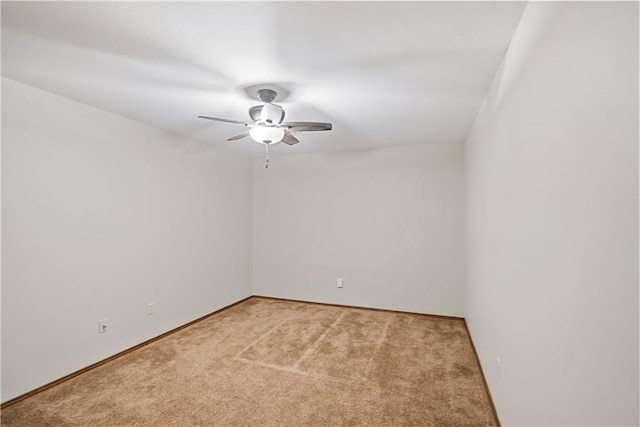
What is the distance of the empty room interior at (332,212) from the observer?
934mm

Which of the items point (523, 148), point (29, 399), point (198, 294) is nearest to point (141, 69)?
point (523, 148)

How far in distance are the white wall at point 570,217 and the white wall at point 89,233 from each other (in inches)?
126

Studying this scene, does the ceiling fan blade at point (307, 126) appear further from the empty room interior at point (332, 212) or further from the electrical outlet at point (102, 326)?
the electrical outlet at point (102, 326)

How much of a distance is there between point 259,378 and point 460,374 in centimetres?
165

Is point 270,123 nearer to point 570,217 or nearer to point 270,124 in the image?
point 270,124

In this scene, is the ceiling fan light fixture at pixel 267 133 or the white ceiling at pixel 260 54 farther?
the ceiling fan light fixture at pixel 267 133

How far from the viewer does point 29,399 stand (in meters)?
2.21

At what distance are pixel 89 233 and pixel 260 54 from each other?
2.18 meters

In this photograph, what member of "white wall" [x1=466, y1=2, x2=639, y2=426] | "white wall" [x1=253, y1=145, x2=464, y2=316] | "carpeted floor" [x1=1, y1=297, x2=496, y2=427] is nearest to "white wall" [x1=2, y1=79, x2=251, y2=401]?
"carpeted floor" [x1=1, y1=297, x2=496, y2=427]

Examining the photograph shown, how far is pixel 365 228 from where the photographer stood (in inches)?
172

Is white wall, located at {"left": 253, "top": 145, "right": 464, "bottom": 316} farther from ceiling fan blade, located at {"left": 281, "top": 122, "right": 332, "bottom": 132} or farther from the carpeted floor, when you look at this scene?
ceiling fan blade, located at {"left": 281, "top": 122, "right": 332, "bottom": 132}

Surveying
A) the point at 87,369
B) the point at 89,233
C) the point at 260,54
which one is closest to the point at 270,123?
the point at 260,54

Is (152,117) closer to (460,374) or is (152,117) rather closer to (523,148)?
(523,148)

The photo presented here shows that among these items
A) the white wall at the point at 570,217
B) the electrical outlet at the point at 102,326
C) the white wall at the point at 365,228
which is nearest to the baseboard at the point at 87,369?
the electrical outlet at the point at 102,326
